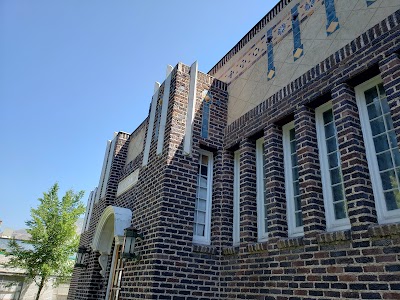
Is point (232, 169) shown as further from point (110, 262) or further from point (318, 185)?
point (110, 262)

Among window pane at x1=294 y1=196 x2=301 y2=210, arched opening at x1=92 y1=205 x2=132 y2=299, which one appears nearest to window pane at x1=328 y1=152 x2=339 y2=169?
window pane at x1=294 y1=196 x2=301 y2=210

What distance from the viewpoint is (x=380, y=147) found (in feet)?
11.6

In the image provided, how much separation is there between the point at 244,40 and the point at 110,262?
20.6 ft

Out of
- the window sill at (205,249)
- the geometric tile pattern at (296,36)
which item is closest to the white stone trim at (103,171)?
the window sill at (205,249)

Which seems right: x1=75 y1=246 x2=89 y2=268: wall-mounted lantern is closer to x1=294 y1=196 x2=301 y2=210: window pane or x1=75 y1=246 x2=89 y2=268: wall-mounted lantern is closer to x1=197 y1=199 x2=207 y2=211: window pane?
x1=197 y1=199 x2=207 y2=211: window pane

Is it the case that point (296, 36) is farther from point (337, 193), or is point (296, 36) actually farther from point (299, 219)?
point (299, 219)

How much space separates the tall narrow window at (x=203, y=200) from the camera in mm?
5629

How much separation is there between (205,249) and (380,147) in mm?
3227

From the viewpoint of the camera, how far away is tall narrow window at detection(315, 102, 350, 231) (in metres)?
3.76

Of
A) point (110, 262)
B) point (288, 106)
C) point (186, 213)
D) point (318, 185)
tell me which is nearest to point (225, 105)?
point (288, 106)

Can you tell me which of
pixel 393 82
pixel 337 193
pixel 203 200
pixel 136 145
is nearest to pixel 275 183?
pixel 337 193

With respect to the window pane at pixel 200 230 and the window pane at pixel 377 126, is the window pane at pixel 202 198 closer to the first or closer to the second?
the window pane at pixel 200 230

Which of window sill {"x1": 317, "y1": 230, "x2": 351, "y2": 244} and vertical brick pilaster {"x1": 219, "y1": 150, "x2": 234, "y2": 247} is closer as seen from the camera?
window sill {"x1": 317, "y1": 230, "x2": 351, "y2": 244}

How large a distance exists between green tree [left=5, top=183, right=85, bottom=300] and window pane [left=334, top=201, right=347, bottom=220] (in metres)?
14.4
